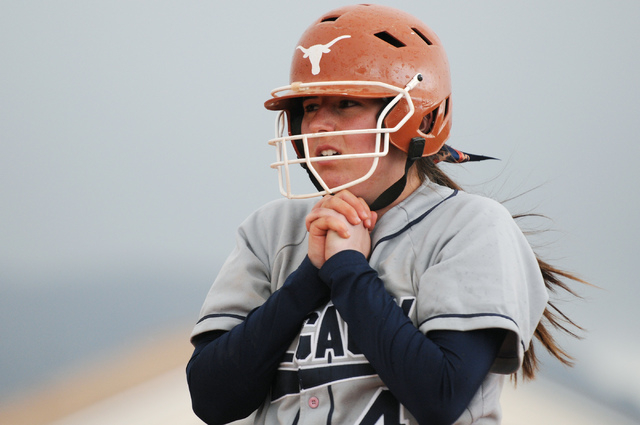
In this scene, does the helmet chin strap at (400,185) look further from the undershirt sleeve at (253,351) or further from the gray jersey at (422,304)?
the undershirt sleeve at (253,351)

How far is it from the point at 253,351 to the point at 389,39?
2.12 ft

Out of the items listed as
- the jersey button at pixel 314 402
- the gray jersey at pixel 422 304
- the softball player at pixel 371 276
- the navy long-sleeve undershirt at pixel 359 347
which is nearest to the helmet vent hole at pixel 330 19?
the softball player at pixel 371 276

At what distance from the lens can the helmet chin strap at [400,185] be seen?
133 centimetres

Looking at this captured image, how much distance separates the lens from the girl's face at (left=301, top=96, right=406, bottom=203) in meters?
1.29

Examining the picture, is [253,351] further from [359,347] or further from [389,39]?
[389,39]

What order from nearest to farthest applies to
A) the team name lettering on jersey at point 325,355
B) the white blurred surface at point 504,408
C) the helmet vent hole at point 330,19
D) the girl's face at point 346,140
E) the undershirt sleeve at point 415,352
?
1. the undershirt sleeve at point 415,352
2. the team name lettering on jersey at point 325,355
3. the girl's face at point 346,140
4. the helmet vent hole at point 330,19
5. the white blurred surface at point 504,408

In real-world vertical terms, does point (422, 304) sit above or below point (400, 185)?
below

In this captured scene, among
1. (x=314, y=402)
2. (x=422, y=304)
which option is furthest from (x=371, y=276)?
(x=314, y=402)

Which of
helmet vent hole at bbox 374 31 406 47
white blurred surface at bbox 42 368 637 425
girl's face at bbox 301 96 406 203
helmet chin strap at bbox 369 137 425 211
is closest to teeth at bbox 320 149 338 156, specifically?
girl's face at bbox 301 96 406 203

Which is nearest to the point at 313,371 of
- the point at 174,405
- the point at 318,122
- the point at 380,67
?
the point at 318,122

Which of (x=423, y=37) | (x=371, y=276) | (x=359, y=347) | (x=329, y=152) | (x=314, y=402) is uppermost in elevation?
(x=423, y=37)

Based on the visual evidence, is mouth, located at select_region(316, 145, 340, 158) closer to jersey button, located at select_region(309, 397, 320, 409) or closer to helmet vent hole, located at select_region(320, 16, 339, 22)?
helmet vent hole, located at select_region(320, 16, 339, 22)

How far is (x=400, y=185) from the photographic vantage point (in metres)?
1.35

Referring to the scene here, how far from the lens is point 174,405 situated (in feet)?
7.86
